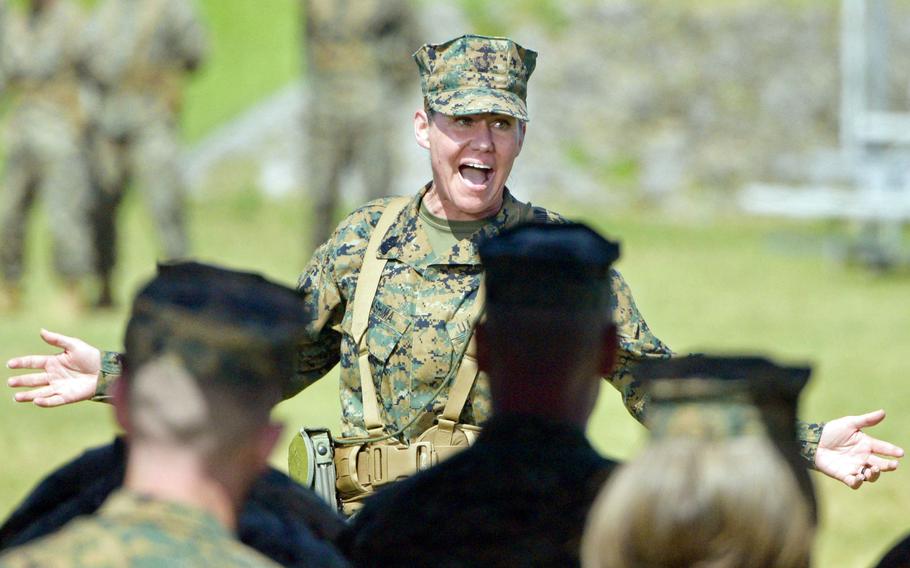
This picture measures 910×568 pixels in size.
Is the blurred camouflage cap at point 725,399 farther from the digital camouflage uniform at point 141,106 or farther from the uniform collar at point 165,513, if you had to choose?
the digital camouflage uniform at point 141,106

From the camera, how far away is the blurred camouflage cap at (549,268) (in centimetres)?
368

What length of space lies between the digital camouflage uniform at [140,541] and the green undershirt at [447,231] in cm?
220

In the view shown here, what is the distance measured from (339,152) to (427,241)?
41.2 feet

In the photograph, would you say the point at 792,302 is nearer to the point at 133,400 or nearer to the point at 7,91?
the point at 7,91

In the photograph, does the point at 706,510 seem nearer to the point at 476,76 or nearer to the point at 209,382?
the point at 209,382

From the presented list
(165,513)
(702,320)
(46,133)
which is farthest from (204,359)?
(46,133)

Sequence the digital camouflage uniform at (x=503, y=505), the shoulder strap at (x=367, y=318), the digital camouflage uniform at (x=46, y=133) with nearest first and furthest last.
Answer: the digital camouflage uniform at (x=503, y=505) → the shoulder strap at (x=367, y=318) → the digital camouflage uniform at (x=46, y=133)

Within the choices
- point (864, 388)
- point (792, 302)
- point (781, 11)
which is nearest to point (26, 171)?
point (792, 302)

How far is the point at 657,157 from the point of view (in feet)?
77.9

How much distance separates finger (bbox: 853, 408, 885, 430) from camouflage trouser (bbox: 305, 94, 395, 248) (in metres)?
12.9

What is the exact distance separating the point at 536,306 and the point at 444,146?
1582 mm

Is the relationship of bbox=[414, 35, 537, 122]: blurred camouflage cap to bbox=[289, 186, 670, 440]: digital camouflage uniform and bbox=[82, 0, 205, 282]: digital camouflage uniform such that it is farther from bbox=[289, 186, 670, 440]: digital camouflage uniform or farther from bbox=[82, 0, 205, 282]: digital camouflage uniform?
bbox=[82, 0, 205, 282]: digital camouflage uniform

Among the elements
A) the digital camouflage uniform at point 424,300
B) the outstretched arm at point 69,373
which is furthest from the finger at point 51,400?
the digital camouflage uniform at point 424,300

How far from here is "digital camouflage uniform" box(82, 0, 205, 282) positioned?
16797mm
